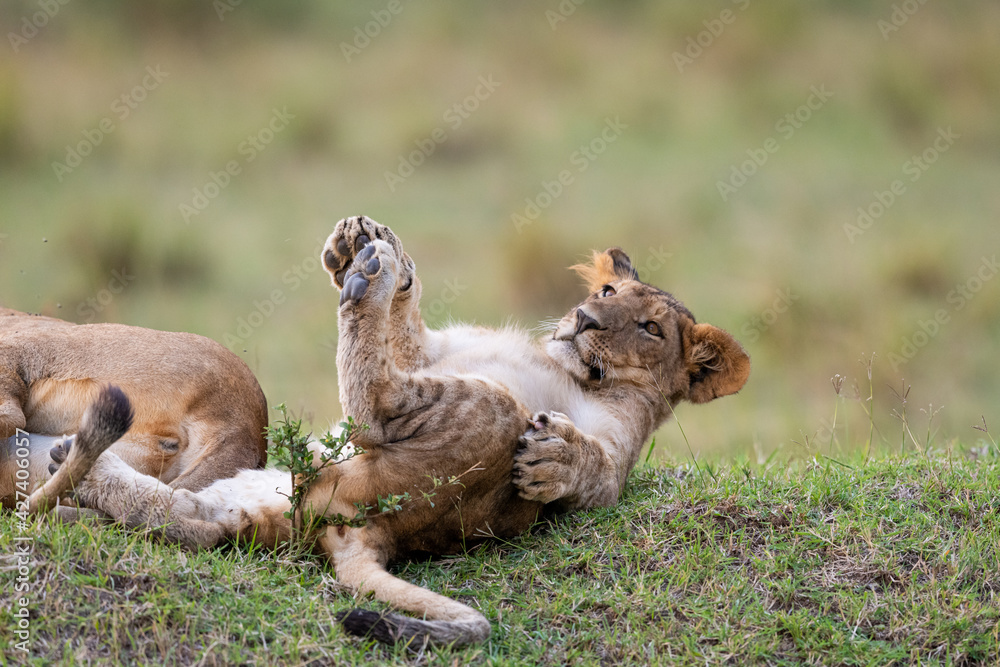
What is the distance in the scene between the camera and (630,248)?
11258 mm

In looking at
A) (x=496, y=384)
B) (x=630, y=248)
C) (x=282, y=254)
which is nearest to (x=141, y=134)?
(x=282, y=254)

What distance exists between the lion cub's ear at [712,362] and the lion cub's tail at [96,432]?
249cm

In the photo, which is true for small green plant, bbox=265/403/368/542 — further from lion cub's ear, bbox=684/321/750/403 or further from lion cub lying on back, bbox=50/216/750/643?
lion cub's ear, bbox=684/321/750/403

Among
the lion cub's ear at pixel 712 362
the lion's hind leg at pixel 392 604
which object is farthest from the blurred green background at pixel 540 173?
the lion's hind leg at pixel 392 604

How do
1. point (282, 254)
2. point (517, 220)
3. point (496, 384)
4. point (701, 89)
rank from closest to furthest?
point (496, 384), point (282, 254), point (517, 220), point (701, 89)

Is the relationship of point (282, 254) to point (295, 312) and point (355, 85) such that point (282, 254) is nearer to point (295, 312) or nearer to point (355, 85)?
point (295, 312)

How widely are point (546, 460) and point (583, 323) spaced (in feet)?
3.39

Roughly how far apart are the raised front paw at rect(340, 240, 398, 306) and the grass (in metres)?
0.95

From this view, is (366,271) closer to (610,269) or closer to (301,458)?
(301,458)

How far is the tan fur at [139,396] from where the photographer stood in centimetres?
407

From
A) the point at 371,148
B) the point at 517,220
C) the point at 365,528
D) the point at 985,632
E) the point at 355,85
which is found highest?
the point at 355,85

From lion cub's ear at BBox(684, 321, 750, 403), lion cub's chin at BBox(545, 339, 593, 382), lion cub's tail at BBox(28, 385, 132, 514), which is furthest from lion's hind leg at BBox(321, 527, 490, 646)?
lion cub's ear at BBox(684, 321, 750, 403)

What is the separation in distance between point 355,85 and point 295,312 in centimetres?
603

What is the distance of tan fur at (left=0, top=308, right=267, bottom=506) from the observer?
4.07 meters
